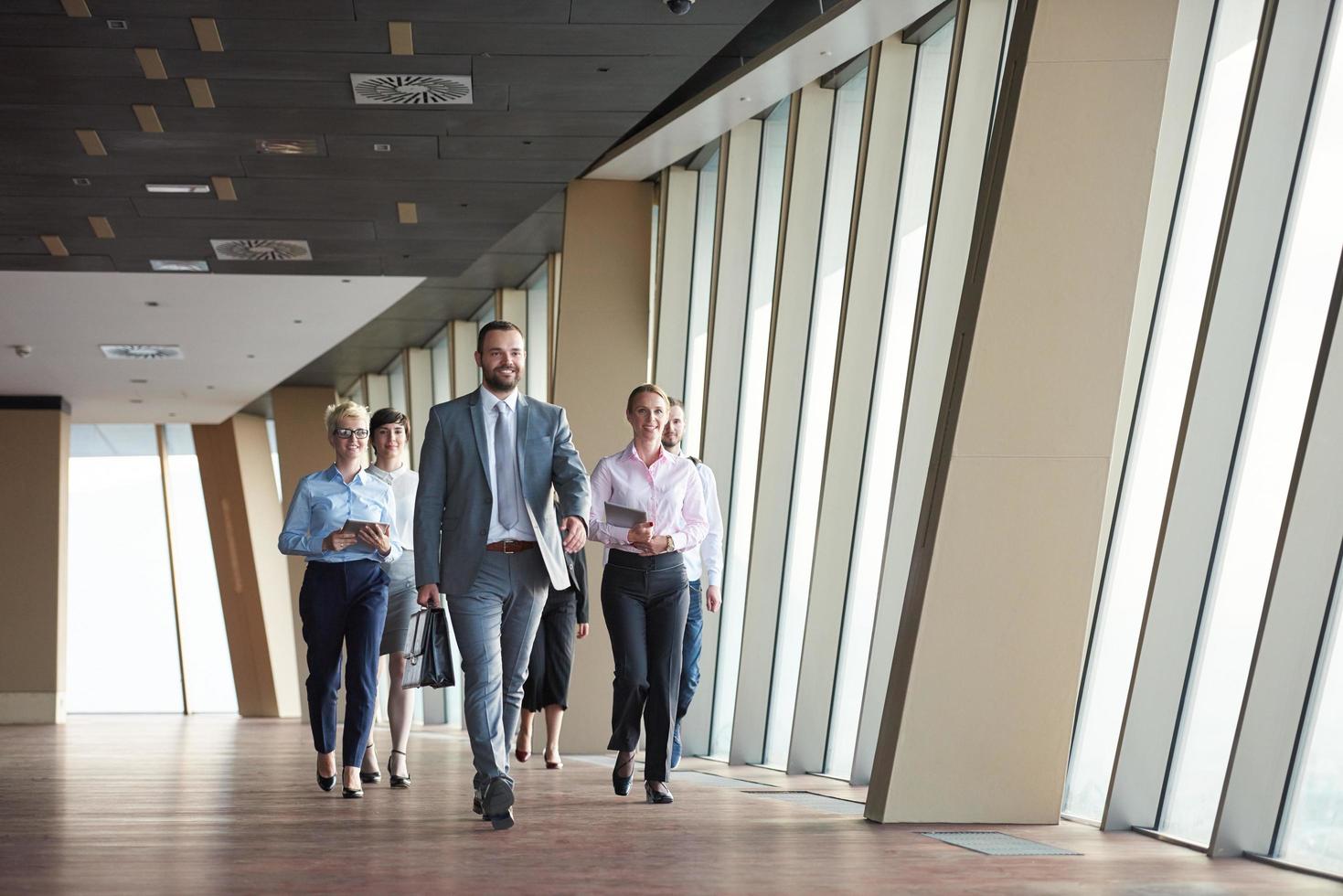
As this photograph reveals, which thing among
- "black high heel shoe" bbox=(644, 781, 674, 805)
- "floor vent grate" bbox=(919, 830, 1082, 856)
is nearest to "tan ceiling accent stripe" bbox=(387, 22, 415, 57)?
"black high heel shoe" bbox=(644, 781, 674, 805)

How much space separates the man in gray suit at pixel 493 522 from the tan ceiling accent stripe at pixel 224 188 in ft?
18.2

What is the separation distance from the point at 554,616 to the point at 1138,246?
3.33 m

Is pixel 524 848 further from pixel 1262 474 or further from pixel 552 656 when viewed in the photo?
pixel 552 656

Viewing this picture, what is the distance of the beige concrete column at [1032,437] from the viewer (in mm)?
4594

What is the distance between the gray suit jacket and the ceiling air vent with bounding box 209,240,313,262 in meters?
6.87

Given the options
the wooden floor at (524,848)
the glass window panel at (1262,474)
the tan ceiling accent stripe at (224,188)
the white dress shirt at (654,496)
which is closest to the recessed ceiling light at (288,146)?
the tan ceiling accent stripe at (224,188)

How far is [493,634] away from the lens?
13.9 feet

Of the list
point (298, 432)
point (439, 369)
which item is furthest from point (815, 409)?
point (298, 432)

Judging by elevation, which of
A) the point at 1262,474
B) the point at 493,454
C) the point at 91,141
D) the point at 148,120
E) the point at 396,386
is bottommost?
the point at 396,386

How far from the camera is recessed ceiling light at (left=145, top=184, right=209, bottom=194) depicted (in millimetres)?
9188

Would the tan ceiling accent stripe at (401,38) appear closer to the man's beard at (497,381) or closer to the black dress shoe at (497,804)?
the man's beard at (497,381)

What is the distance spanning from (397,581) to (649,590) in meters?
1.57

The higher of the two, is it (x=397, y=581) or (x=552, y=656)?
(x=397, y=581)

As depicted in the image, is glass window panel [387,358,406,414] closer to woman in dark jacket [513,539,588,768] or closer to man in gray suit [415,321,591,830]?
woman in dark jacket [513,539,588,768]
